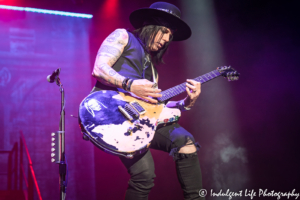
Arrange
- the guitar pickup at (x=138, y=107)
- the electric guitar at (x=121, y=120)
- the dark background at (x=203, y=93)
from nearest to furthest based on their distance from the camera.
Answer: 1. the electric guitar at (x=121, y=120)
2. the guitar pickup at (x=138, y=107)
3. the dark background at (x=203, y=93)

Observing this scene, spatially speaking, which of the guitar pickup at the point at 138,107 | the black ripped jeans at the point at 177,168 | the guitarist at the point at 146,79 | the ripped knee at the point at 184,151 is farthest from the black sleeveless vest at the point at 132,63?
the ripped knee at the point at 184,151

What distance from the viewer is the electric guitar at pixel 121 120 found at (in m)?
1.58

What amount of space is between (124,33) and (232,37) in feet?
9.33

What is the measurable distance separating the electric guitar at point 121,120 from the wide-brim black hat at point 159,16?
3.09ft

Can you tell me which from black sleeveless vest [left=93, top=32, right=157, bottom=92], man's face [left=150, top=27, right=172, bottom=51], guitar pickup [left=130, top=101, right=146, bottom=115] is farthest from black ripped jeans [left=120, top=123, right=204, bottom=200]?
man's face [left=150, top=27, right=172, bottom=51]

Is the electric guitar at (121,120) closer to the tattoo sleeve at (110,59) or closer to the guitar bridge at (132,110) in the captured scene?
the guitar bridge at (132,110)

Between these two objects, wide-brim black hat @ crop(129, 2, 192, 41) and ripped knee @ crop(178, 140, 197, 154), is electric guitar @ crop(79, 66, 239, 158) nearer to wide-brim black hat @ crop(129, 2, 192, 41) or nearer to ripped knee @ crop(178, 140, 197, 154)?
ripped knee @ crop(178, 140, 197, 154)

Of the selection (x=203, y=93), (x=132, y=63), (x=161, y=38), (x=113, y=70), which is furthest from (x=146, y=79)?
(x=203, y=93)

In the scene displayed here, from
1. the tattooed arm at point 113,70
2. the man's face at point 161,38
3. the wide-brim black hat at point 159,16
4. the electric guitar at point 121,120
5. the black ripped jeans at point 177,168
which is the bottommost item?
the black ripped jeans at point 177,168

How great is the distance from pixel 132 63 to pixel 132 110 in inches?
22.8

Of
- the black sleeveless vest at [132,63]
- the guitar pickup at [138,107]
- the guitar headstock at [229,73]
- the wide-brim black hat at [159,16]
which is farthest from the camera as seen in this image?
the guitar headstock at [229,73]

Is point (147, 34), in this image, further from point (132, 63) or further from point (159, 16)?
point (132, 63)

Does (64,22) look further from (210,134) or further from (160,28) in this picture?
(210,134)

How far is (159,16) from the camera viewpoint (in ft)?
8.04
